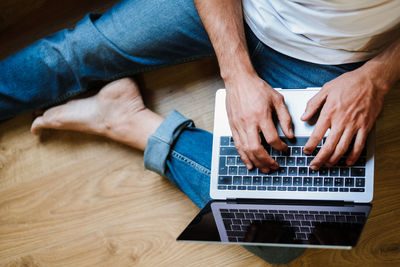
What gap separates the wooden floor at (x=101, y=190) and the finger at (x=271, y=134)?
0.36 meters

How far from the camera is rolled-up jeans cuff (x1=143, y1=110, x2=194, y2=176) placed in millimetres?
1003

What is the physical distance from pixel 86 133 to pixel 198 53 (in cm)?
46

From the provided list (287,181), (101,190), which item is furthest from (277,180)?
(101,190)

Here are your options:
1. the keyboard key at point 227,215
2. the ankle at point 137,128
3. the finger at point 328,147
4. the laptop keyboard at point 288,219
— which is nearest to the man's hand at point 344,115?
the finger at point 328,147

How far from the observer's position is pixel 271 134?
772mm

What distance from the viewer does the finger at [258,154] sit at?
772mm

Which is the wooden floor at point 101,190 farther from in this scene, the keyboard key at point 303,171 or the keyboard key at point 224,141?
the keyboard key at point 303,171

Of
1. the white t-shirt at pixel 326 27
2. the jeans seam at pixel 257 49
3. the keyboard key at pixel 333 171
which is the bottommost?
the keyboard key at pixel 333 171

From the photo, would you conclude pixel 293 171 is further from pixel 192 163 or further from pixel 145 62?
pixel 145 62

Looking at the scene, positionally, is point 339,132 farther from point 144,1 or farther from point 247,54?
point 144,1

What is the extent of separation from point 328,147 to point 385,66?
0.70 feet

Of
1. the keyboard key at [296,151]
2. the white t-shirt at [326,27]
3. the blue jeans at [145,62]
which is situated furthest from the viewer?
the blue jeans at [145,62]

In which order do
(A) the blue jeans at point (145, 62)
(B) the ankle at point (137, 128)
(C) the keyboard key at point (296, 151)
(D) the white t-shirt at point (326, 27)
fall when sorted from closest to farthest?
(D) the white t-shirt at point (326, 27)
(C) the keyboard key at point (296, 151)
(A) the blue jeans at point (145, 62)
(B) the ankle at point (137, 128)

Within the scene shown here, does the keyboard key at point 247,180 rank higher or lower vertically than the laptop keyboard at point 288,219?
higher
